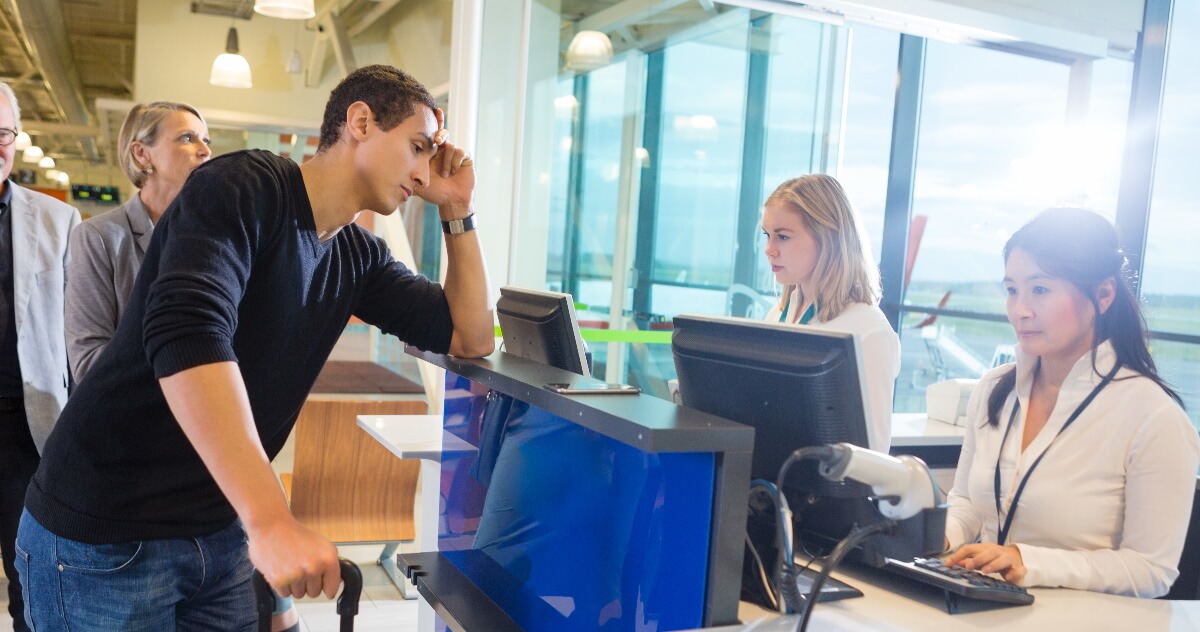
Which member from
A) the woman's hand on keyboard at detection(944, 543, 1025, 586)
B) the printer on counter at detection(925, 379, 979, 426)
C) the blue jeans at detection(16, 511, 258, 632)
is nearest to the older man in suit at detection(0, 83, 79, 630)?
the blue jeans at detection(16, 511, 258, 632)

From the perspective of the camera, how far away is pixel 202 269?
1307mm

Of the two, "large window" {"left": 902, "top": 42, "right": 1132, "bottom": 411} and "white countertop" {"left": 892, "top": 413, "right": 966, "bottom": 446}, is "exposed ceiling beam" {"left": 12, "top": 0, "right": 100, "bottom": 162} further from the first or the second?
"white countertop" {"left": 892, "top": 413, "right": 966, "bottom": 446}

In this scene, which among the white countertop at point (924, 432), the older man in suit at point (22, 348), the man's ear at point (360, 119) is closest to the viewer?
the man's ear at point (360, 119)

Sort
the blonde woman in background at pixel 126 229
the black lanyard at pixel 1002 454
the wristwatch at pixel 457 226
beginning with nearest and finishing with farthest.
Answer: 1. the black lanyard at pixel 1002 454
2. the wristwatch at pixel 457 226
3. the blonde woman in background at pixel 126 229

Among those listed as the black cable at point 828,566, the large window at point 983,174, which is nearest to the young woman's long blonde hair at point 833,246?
the black cable at point 828,566

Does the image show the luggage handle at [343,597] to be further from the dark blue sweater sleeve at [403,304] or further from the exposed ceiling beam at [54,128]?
the exposed ceiling beam at [54,128]

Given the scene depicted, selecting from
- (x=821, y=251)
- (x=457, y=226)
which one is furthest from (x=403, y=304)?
(x=821, y=251)

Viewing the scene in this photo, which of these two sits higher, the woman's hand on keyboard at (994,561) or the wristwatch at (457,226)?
the wristwatch at (457,226)

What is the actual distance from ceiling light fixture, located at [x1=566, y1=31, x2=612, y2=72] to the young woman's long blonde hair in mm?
2035

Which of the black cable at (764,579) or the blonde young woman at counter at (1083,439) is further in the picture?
the blonde young woman at counter at (1083,439)

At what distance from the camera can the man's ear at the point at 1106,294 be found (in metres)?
1.88

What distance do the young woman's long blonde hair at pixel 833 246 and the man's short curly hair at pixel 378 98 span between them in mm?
1183

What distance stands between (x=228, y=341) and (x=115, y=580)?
506 mm

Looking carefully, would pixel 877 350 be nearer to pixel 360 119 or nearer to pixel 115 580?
pixel 360 119
